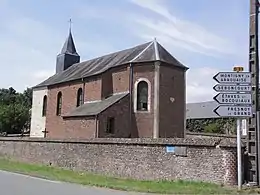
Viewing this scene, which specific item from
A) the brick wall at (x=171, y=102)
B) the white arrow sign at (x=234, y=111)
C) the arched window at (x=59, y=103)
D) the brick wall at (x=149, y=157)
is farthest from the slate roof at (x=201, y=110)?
the white arrow sign at (x=234, y=111)

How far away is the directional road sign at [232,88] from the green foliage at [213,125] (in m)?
40.3

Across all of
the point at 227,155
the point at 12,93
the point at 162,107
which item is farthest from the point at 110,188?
the point at 12,93

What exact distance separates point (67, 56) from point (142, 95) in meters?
21.5

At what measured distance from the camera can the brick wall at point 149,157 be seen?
53.2 feet

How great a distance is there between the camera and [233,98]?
15328mm

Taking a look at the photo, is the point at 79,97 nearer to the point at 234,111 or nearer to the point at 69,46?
the point at 69,46

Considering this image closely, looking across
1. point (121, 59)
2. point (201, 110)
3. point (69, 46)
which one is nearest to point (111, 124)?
point (121, 59)

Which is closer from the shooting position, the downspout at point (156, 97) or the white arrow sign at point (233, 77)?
the white arrow sign at point (233, 77)

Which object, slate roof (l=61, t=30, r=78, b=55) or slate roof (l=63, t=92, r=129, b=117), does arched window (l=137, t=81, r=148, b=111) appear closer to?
slate roof (l=63, t=92, r=129, b=117)

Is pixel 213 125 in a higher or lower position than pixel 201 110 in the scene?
lower

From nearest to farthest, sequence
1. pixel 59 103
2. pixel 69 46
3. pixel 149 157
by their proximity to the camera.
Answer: pixel 149 157, pixel 59 103, pixel 69 46

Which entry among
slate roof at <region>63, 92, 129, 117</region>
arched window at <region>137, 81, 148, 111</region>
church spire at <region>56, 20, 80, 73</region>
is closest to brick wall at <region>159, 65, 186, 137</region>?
arched window at <region>137, 81, 148, 111</region>

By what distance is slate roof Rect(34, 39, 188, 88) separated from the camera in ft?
122

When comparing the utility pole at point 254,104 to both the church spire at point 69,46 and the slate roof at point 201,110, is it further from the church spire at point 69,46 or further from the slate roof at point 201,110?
the slate roof at point 201,110
